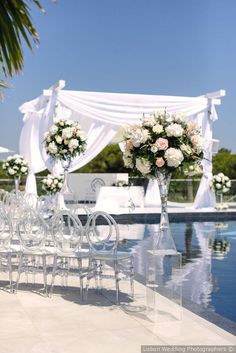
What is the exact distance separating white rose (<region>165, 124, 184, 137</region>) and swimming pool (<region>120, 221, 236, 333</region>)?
144 centimetres

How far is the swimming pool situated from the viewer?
4.84 meters

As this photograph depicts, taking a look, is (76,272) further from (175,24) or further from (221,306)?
(175,24)

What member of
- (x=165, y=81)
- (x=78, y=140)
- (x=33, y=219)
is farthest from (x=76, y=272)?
(x=165, y=81)

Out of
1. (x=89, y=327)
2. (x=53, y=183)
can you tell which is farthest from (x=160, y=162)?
(x=53, y=183)

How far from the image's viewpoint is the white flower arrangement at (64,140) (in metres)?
9.72

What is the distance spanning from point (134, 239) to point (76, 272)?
164 inches

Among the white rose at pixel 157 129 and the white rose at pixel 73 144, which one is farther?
the white rose at pixel 73 144

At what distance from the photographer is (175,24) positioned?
2055 centimetres

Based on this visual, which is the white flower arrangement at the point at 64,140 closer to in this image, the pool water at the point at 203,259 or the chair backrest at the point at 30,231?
the pool water at the point at 203,259

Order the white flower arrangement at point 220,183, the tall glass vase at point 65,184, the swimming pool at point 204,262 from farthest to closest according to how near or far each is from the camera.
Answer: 1. the white flower arrangement at point 220,183
2. the tall glass vase at point 65,184
3. the swimming pool at point 204,262

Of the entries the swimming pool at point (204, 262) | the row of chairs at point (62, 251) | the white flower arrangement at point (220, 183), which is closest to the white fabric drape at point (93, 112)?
the white flower arrangement at point (220, 183)

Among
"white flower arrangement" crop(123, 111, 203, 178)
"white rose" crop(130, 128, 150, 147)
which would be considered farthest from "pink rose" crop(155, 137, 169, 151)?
"white rose" crop(130, 128, 150, 147)

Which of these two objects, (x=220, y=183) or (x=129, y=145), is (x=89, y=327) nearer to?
(x=129, y=145)

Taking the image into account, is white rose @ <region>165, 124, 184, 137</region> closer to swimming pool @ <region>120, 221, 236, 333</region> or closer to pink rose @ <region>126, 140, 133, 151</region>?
pink rose @ <region>126, 140, 133, 151</region>
